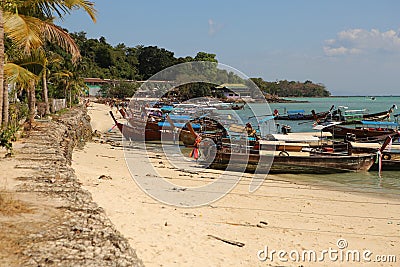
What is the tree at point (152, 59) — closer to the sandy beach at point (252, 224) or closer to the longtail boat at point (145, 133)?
the longtail boat at point (145, 133)

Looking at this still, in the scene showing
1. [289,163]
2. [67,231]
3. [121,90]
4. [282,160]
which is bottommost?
[67,231]

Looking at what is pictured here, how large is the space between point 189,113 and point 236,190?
84.6 feet

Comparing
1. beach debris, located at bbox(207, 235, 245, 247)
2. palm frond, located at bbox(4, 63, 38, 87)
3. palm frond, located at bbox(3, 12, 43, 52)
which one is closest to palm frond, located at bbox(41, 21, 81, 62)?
palm frond, located at bbox(4, 63, 38, 87)

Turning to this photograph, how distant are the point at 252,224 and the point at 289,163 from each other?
25.7 ft

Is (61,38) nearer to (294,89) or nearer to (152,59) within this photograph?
(152,59)

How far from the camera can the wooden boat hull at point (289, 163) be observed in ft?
53.2

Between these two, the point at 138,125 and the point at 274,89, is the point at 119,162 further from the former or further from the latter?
the point at 274,89

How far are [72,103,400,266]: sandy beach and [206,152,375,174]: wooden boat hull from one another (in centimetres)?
236

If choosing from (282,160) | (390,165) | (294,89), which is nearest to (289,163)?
(282,160)

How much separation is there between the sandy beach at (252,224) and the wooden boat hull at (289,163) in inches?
93.0

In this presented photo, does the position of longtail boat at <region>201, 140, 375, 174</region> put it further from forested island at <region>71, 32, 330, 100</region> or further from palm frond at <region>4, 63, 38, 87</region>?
forested island at <region>71, 32, 330, 100</region>

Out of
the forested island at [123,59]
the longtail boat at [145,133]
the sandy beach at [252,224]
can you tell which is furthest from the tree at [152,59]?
the sandy beach at [252,224]

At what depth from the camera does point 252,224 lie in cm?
874

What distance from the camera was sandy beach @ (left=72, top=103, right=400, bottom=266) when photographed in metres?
6.68
